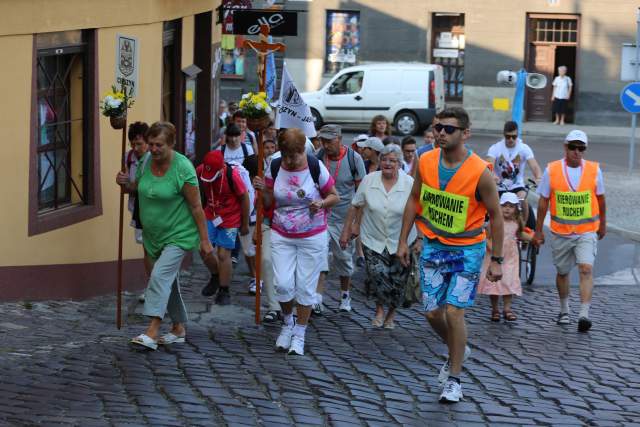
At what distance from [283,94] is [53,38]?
1.98m

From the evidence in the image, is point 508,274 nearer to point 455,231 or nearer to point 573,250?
point 573,250

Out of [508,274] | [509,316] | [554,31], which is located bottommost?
[509,316]

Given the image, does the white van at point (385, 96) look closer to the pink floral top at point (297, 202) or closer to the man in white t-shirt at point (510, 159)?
the man in white t-shirt at point (510, 159)

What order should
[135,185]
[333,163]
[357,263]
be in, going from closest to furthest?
1. [135,185]
2. [333,163]
3. [357,263]

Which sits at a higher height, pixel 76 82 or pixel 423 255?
pixel 76 82

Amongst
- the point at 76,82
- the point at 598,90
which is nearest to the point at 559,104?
the point at 598,90

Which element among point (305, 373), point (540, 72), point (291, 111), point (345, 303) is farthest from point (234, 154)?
point (540, 72)

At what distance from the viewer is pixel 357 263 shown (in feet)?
48.7

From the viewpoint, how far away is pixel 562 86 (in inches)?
1502

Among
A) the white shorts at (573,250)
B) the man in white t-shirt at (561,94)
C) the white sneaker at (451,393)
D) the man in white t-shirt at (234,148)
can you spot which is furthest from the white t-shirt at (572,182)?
the man in white t-shirt at (561,94)

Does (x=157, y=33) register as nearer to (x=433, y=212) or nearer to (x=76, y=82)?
(x=76, y=82)

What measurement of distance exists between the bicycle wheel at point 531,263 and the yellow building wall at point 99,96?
3990mm

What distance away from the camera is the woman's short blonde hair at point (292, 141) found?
9.89m

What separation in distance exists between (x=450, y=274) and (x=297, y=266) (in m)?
1.65
